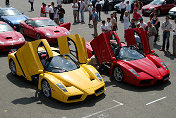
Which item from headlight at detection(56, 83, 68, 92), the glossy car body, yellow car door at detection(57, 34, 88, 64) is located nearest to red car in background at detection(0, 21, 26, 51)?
the glossy car body

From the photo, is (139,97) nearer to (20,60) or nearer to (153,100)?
(153,100)

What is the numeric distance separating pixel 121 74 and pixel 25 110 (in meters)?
3.93

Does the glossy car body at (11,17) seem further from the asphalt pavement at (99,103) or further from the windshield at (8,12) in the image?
the asphalt pavement at (99,103)

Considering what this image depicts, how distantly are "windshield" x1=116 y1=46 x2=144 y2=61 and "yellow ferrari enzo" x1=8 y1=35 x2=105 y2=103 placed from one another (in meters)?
1.60

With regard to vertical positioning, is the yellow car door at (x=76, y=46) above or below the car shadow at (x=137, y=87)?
above

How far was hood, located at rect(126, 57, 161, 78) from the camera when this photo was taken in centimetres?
1000

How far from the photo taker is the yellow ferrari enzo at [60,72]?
28.0ft

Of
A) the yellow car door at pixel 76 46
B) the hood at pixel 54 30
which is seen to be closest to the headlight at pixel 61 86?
the yellow car door at pixel 76 46

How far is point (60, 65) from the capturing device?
9539mm

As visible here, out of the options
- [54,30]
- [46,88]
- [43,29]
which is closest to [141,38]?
[46,88]

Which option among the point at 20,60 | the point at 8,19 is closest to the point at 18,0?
the point at 8,19

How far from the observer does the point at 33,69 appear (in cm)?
967

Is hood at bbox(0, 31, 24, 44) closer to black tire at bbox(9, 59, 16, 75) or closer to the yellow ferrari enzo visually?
black tire at bbox(9, 59, 16, 75)

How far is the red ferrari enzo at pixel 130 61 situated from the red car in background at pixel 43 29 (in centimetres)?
475
